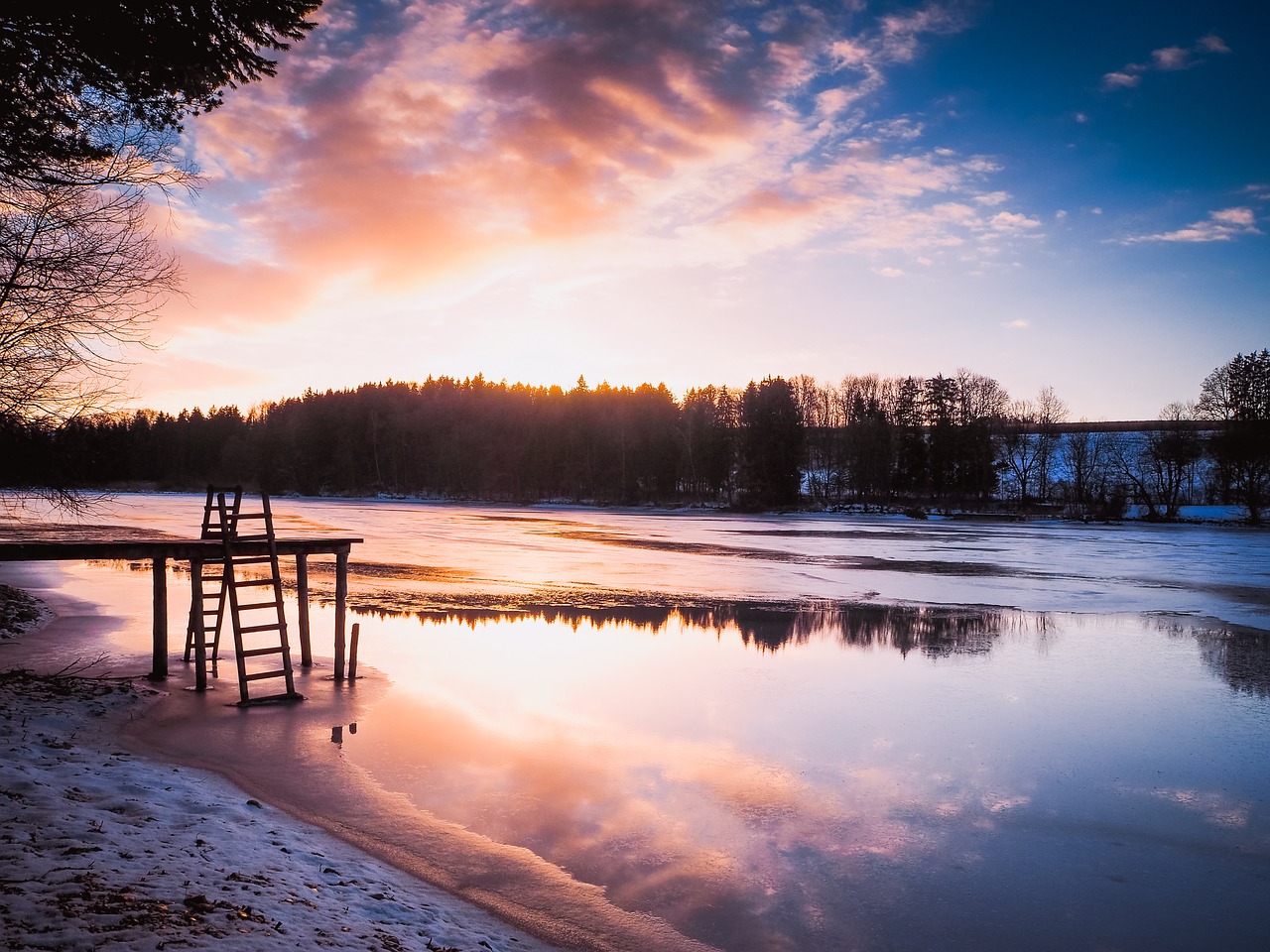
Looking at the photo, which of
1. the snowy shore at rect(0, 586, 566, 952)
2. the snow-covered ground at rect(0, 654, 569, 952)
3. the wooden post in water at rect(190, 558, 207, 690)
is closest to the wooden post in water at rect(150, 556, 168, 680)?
the wooden post in water at rect(190, 558, 207, 690)

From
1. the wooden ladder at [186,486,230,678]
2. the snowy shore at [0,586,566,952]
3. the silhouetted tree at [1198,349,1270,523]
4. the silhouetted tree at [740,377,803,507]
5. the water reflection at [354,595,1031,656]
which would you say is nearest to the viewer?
the snowy shore at [0,586,566,952]

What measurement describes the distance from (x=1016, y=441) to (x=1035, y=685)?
80.8 metres

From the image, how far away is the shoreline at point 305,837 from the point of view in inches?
195

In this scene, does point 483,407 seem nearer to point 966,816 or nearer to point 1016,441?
point 1016,441

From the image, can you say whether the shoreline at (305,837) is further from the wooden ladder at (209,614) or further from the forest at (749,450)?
the forest at (749,450)

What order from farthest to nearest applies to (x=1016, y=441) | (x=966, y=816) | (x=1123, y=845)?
(x=1016, y=441), (x=966, y=816), (x=1123, y=845)

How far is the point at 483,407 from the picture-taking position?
362 feet

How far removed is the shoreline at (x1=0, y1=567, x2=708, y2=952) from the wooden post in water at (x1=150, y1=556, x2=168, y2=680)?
1.70 metres

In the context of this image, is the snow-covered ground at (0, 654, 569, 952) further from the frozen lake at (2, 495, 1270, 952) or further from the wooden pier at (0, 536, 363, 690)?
the wooden pier at (0, 536, 363, 690)

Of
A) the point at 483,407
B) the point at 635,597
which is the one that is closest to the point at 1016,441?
the point at 483,407

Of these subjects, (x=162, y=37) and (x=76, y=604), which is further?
(x=76, y=604)

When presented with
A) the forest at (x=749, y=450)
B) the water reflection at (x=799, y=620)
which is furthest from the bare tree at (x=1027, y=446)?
the water reflection at (x=799, y=620)

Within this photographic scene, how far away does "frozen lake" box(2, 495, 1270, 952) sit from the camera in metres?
6.16

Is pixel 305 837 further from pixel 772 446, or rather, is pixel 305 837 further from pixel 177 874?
pixel 772 446
